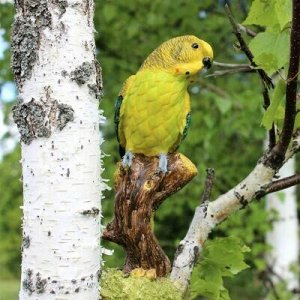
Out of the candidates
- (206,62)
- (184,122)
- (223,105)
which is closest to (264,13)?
(206,62)

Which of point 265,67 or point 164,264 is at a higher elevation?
point 265,67

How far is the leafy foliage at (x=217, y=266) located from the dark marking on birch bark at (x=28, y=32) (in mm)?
658

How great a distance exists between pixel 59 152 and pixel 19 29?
223 mm

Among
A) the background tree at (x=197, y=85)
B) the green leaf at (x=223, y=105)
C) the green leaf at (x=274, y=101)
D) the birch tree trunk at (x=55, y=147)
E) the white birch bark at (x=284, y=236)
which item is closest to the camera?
the birch tree trunk at (x=55, y=147)

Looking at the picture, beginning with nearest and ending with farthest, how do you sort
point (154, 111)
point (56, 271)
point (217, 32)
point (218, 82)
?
point (56, 271), point (154, 111), point (217, 32), point (218, 82)

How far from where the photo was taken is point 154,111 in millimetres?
1226

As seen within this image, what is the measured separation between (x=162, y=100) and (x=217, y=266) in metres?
0.46

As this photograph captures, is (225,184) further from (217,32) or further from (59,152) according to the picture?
(59,152)

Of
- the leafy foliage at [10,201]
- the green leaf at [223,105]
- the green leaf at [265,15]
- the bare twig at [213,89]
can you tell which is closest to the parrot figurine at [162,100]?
the green leaf at [265,15]

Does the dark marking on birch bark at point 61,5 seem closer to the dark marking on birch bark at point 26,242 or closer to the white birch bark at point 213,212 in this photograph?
the dark marking on birch bark at point 26,242

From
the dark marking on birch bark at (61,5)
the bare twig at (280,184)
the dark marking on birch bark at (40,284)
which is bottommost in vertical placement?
the dark marking on birch bark at (40,284)

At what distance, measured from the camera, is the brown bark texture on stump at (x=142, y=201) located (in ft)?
4.12

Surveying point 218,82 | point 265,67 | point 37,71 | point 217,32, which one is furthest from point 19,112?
point 218,82

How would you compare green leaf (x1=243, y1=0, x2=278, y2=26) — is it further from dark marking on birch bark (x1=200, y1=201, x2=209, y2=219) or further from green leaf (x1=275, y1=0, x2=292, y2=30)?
dark marking on birch bark (x1=200, y1=201, x2=209, y2=219)
